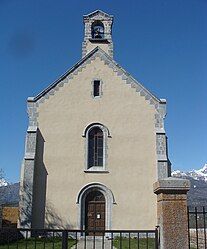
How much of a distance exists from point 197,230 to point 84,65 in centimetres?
1702

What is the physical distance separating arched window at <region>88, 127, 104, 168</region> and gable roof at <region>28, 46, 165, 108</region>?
367cm

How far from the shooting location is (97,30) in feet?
86.2

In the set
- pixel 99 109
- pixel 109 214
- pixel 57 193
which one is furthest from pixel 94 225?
pixel 99 109

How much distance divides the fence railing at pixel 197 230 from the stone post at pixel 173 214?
29 centimetres

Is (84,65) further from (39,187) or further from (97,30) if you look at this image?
(39,187)

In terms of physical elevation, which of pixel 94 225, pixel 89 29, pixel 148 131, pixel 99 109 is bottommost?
pixel 94 225

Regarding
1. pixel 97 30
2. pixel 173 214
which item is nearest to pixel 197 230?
pixel 173 214

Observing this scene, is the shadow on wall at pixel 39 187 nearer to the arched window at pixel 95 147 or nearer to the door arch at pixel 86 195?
the door arch at pixel 86 195

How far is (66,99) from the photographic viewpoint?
22.5m

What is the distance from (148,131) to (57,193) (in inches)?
262

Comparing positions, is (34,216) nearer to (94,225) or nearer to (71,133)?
(94,225)

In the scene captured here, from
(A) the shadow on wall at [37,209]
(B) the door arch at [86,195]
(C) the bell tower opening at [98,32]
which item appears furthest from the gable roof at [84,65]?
(B) the door arch at [86,195]

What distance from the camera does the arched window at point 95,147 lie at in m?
21.6

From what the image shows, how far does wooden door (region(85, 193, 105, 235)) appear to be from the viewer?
2075 centimetres
